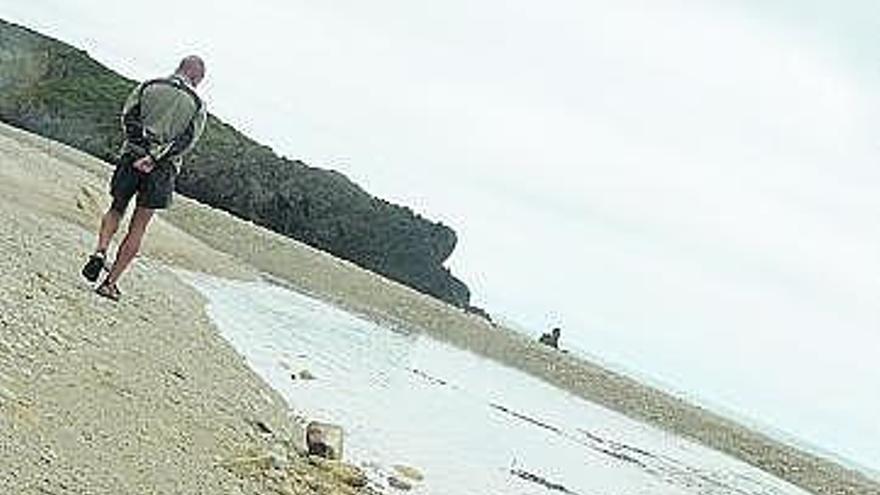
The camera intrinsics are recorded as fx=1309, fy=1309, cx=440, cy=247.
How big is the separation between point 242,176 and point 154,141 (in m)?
59.3

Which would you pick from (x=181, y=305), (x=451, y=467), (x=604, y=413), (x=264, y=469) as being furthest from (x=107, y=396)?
(x=604, y=413)

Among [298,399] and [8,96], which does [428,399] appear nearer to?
[298,399]

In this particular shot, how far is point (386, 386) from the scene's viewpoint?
77.2ft

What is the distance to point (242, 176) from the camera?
7294 centimetres

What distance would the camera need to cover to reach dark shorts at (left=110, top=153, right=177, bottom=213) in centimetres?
1436

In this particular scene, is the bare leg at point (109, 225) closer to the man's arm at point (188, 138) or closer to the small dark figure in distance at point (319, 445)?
the man's arm at point (188, 138)

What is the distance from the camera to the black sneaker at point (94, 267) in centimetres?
1495

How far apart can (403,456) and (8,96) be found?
62.9m

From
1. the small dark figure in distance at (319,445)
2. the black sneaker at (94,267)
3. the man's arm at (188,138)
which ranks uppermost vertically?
the man's arm at (188,138)

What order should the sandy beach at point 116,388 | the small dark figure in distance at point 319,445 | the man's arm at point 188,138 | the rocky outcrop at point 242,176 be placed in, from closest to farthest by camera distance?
the sandy beach at point 116,388 → the small dark figure in distance at point 319,445 → the man's arm at point 188,138 → the rocky outcrop at point 242,176

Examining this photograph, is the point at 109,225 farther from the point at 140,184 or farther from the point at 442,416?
the point at 442,416

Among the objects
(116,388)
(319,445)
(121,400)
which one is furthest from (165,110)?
(121,400)

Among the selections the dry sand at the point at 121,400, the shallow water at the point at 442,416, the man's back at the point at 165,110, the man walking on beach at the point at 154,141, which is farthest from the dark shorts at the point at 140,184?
the shallow water at the point at 442,416

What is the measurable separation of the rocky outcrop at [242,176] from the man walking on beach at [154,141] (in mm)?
55323
